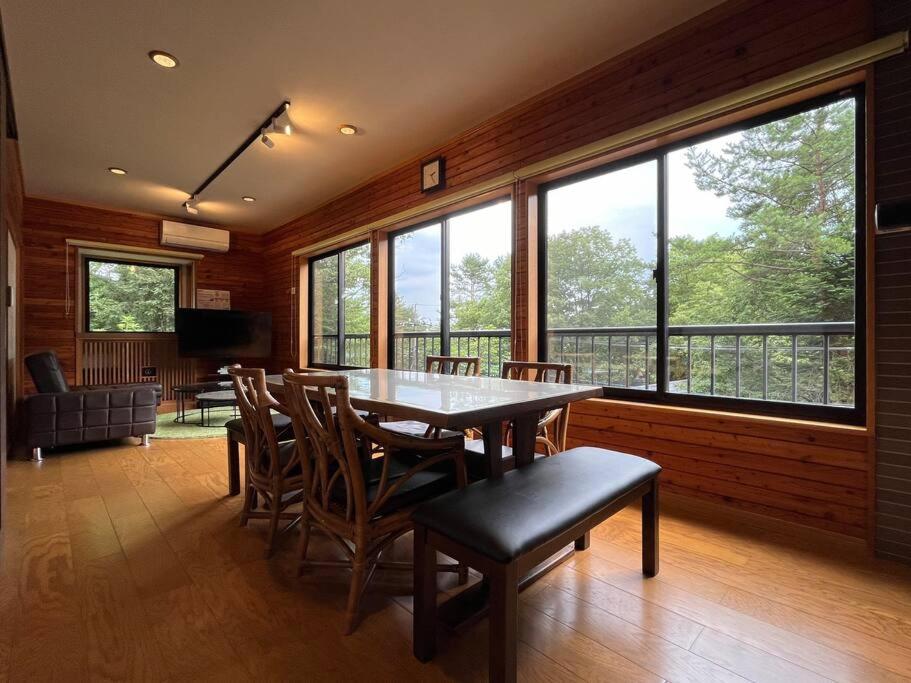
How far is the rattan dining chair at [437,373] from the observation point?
2496 millimetres

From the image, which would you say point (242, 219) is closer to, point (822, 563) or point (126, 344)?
point (126, 344)

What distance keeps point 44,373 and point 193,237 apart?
2760 mm

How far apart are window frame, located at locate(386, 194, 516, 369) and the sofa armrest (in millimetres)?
2329

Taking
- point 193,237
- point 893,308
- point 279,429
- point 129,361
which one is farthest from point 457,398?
point 129,361

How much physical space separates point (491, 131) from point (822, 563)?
327 cm

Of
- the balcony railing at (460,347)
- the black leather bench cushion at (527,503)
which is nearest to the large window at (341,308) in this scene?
the balcony railing at (460,347)

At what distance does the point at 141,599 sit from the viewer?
1598 mm

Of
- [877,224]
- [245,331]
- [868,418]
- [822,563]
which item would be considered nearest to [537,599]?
[822,563]

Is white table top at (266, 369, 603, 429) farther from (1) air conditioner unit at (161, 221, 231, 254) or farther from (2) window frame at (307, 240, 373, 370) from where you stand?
(1) air conditioner unit at (161, 221, 231, 254)

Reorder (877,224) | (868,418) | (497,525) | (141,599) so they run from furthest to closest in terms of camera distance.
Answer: (868,418)
(877,224)
(141,599)
(497,525)

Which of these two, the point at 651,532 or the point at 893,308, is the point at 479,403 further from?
the point at 893,308

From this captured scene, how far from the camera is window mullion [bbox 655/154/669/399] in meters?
2.55

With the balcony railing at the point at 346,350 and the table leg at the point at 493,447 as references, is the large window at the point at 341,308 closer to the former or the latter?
the balcony railing at the point at 346,350

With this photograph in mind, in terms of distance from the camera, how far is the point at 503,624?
111cm
